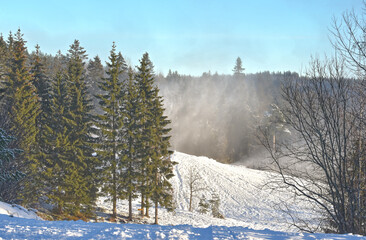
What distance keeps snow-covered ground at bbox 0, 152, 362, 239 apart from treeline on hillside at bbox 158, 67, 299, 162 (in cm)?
2007

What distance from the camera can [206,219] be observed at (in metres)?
26.2

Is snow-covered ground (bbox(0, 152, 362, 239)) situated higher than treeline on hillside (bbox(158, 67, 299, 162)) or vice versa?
treeline on hillside (bbox(158, 67, 299, 162))

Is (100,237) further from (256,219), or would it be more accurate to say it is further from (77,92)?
(256,219)

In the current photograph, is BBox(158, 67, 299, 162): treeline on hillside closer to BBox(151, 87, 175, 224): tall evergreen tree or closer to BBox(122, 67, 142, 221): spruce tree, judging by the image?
BBox(151, 87, 175, 224): tall evergreen tree

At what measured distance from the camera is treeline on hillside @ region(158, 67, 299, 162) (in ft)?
269

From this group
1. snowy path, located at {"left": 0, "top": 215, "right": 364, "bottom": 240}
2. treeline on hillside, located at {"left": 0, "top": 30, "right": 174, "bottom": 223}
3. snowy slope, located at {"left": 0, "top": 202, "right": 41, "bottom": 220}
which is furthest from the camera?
treeline on hillside, located at {"left": 0, "top": 30, "right": 174, "bottom": 223}

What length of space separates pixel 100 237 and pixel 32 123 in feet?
58.6

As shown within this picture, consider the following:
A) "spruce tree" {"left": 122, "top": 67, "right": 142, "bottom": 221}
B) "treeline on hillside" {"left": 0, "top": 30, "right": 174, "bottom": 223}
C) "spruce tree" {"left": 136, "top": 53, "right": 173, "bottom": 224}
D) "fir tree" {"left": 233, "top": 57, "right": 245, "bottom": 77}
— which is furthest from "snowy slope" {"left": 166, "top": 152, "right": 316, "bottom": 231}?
"fir tree" {"left": 233, "top": 57, "right": 245, "bottom": 77}

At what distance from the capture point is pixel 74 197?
2052 cm

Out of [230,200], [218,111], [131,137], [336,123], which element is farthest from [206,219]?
[218,111]

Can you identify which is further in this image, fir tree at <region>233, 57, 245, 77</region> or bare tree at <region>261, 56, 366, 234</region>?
fir tree at <region>233, 57, 245, 77</region>

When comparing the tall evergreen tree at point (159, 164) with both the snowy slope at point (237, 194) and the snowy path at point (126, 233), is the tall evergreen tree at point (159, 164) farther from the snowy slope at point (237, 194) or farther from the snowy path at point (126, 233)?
the snowy path at point (126, 233)

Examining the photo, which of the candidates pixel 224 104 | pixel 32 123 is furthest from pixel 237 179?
pixel 224 104

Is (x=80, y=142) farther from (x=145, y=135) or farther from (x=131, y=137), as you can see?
(x=145, y=135)
